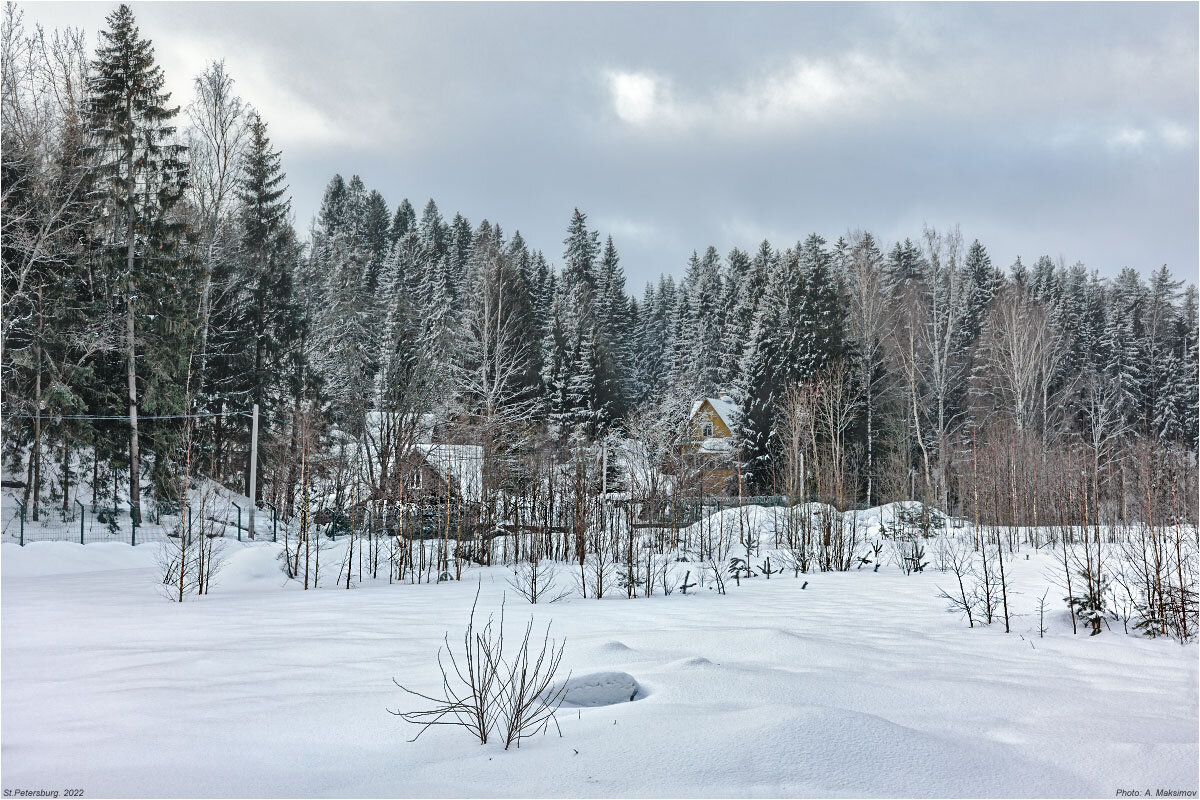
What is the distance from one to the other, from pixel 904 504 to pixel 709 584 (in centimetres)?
886

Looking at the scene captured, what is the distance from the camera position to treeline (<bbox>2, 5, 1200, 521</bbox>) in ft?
63.0

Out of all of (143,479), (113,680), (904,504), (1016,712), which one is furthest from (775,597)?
(143,479)

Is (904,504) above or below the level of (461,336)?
below

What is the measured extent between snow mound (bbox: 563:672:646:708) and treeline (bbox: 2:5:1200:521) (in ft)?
23.4

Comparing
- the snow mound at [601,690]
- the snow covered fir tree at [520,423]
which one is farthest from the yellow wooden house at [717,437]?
the snow mound at [601,690]

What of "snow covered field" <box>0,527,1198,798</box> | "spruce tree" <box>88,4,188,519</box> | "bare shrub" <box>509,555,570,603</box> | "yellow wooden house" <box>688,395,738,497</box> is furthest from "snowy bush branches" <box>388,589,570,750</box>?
"spruce tree" <box>88,4,188,519</box>

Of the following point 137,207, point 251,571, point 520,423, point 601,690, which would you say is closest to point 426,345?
point 520,423

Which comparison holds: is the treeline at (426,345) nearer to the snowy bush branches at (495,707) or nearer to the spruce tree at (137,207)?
the spruce tree at (137,207)

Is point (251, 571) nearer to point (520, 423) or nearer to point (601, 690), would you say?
point (601, 690)

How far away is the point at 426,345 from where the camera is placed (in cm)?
2905

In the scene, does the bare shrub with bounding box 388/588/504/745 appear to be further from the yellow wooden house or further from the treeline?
the yellow wooden house

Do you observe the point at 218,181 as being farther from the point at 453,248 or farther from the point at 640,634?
the point at 453,248

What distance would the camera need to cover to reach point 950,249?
110 feet

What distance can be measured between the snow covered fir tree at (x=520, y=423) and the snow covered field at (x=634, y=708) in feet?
0.51
